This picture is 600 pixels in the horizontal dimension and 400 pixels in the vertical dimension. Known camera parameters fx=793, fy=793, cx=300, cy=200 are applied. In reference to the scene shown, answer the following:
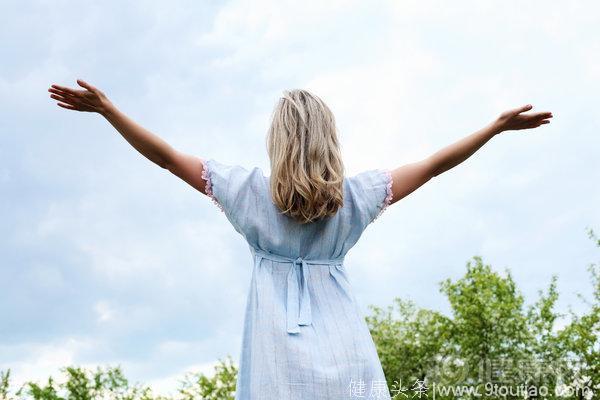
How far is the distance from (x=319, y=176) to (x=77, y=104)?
1.15 meters

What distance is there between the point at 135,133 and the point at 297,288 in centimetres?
98

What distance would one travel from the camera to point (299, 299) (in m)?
3.34

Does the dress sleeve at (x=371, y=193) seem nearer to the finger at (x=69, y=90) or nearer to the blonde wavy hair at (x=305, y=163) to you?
the blonde wavy hair at (x=305, y=163)

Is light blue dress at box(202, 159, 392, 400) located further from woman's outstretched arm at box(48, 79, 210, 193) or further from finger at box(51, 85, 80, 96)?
finger at box(51, 85, 80, 96)

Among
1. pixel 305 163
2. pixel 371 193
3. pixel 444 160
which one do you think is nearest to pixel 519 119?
pixel 444 160

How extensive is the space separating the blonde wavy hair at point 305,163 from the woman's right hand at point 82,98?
0.75 meters

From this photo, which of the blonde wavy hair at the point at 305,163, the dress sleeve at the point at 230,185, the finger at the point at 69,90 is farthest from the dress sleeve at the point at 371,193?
the finger at the point at 69,90

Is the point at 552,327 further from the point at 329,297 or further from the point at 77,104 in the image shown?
the point at 77,104

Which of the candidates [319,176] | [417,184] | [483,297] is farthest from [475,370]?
[319,176]

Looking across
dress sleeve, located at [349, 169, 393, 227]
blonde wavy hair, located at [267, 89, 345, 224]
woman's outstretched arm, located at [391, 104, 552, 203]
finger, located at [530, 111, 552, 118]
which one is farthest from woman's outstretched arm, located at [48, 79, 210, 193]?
finger, located at [530, 111, 552, 118]

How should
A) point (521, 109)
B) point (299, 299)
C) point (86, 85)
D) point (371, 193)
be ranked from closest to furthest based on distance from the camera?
1. point (299, 299)
2. point (86, 85)
3. point (371, 193)
4. point (521, 109)

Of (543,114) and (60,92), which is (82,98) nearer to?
(60,92)

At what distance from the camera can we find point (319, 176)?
3.29 metres

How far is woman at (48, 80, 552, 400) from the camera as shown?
3.20 m
